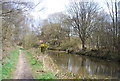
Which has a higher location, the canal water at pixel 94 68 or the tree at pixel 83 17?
the tree at pixel 83 17

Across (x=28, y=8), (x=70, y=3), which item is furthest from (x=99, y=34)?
(x=28, y=8)

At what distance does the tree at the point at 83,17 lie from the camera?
2489 centimetres

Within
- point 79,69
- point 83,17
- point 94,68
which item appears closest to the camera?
point 79,69

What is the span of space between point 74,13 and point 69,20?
1860mm

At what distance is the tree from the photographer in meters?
24.9

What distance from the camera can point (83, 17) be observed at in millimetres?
26625

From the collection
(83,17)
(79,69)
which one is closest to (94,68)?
(79,69)

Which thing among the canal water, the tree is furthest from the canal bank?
the tree

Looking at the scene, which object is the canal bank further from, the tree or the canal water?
the tree

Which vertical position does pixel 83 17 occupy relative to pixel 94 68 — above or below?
above

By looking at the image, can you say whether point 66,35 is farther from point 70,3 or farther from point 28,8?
point 28,8

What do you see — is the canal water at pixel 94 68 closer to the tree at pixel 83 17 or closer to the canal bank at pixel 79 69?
the canal bank at pixel 79 69

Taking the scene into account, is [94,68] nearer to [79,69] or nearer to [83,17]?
[79,69]

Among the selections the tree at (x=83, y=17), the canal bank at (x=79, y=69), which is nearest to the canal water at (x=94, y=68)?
the canal bank at (x=79, y=69)
